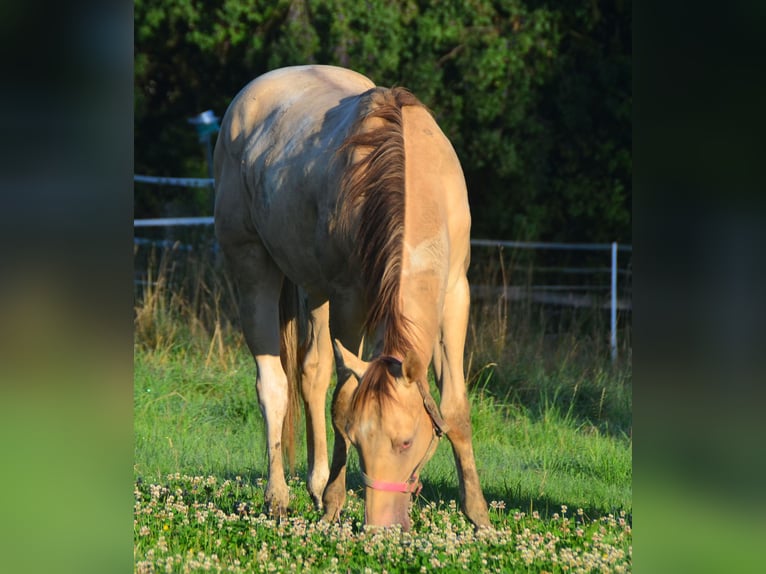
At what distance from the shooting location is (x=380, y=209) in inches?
162

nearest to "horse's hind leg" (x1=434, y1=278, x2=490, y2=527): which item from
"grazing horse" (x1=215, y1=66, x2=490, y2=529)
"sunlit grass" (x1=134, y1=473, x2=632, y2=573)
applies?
"grazing horse" (x1=215, y1=66, x2=490, y2=529)

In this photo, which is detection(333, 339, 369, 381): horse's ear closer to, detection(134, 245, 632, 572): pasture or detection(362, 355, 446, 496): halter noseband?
detection(362, 355, 446, 496): halter noseband

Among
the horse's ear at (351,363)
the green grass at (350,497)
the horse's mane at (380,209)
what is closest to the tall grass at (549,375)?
the green grass at (350,497)

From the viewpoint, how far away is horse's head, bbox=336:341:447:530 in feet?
12.2

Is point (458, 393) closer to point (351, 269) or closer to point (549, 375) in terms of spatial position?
point (351, 269)

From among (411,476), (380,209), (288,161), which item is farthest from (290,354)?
(411,476)

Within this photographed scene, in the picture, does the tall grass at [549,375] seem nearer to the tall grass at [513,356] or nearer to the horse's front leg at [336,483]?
the tall grass at [513,356]

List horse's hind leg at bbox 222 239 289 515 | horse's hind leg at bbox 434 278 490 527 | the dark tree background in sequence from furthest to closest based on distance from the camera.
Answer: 1. the dark tree background
2. horse's hind leg at bbox 222 239 289 515
3. horse's hind leg at bbox 434 278 490 527

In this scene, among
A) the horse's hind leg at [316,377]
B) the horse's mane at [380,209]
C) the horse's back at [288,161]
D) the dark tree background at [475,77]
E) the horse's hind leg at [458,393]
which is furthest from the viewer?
the dark tree background at [475,77]

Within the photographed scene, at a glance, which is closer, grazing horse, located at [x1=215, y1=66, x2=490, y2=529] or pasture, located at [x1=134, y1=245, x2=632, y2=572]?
grazing horse, located at [x1=215, y1=66, x2=490, y2=529]

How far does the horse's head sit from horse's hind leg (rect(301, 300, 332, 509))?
1.64m

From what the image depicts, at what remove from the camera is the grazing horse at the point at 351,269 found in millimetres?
3814

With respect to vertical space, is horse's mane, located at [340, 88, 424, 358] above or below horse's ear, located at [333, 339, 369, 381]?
above

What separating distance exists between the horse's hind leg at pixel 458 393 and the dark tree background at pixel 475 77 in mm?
8081
